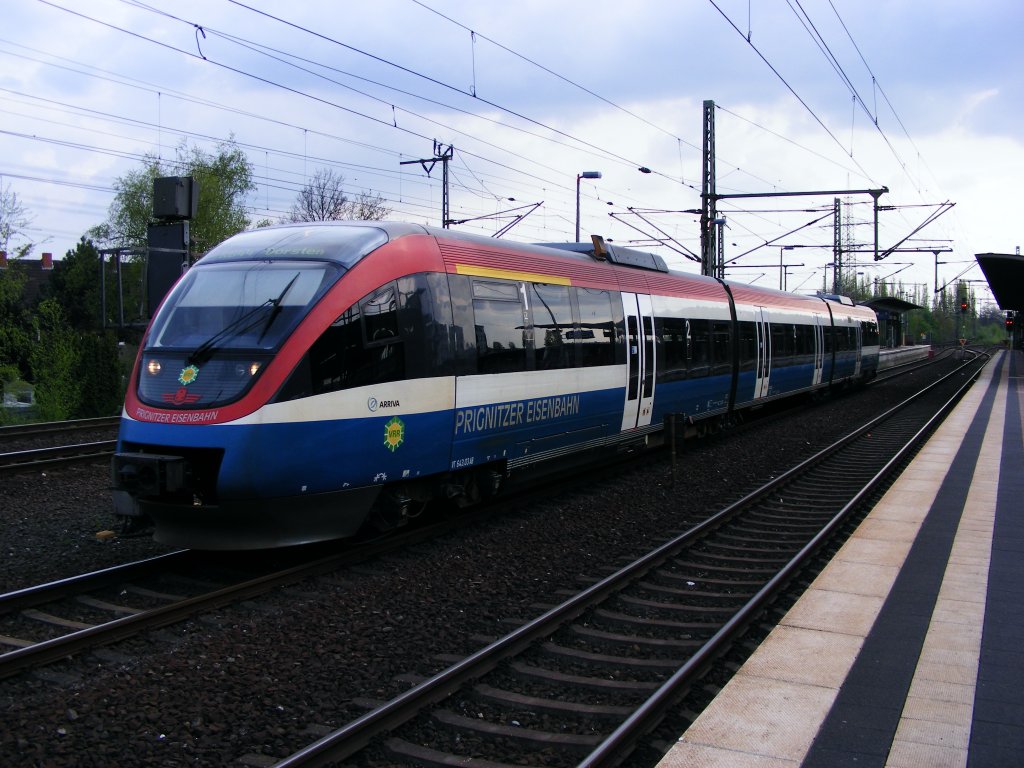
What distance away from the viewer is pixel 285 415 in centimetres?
703

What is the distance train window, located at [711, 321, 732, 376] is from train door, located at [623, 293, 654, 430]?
3124mm

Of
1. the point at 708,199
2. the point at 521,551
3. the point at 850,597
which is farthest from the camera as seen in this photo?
the point at 708,199

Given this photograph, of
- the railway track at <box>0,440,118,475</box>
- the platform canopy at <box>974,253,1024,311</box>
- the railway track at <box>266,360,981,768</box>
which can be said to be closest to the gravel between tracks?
the railway track at <box>266,360,981,768</box>

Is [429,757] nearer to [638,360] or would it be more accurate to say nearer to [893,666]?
[893,666]

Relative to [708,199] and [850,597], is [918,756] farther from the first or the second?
[708,199]

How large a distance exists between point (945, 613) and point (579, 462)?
223 inches

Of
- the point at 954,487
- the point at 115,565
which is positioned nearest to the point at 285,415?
the point at 115,565

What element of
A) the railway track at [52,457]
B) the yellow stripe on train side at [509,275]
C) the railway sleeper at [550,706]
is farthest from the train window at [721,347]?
the railway sleeper at [550,706]

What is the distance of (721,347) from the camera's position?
658 inches

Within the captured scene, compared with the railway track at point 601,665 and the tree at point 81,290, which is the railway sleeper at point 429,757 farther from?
the tree at point 81,290

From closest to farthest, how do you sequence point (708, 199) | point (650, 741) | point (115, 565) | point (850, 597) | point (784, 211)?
point (650, 741) < point (850, 597) < point (115, 565) < point (708, 199) < point (784, 211)

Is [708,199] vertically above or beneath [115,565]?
above

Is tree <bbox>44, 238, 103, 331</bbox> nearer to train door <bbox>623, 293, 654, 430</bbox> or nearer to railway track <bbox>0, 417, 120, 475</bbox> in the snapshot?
railway track <bbox>0, 417, 120, 475</bbox>

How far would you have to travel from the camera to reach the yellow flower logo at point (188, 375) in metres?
7.32
